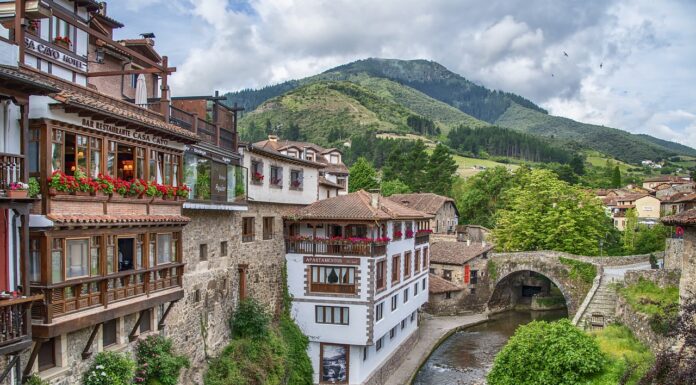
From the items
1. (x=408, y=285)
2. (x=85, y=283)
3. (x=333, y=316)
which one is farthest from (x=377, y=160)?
(x=85, y=283)

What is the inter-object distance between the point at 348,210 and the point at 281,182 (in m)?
3.68

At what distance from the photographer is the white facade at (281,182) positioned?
2548cm

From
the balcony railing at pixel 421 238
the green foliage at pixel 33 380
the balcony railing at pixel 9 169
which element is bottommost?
the green foliage at pixel 33 380

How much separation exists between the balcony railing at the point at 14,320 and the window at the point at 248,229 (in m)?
14.0

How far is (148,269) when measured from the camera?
1531cm

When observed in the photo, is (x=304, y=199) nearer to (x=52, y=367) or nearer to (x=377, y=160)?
(x=52, y=367)

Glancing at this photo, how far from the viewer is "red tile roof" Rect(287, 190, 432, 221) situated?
91.7 feet

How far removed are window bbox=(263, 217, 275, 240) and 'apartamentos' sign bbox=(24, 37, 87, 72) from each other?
13.0m

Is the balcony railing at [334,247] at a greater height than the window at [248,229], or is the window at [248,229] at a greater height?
the window at [248,229]

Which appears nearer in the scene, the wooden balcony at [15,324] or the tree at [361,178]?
the wooden balcony at [15,324]

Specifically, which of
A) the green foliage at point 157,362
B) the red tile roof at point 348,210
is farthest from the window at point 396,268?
the green foliage at point 157,362

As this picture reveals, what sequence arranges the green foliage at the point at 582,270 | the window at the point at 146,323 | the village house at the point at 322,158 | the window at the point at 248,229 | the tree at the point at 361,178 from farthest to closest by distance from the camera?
the tree at the point at 361,178, the green foliage at the point at 582,270, the village house at the point at 322,158, the window at the point at 248,229, the window at the point at 146,323

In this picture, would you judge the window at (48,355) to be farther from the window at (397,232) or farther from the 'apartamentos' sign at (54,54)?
the window at (397,232)

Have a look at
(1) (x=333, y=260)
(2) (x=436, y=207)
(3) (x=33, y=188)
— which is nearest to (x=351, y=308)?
(1) (x=333, y=260)
